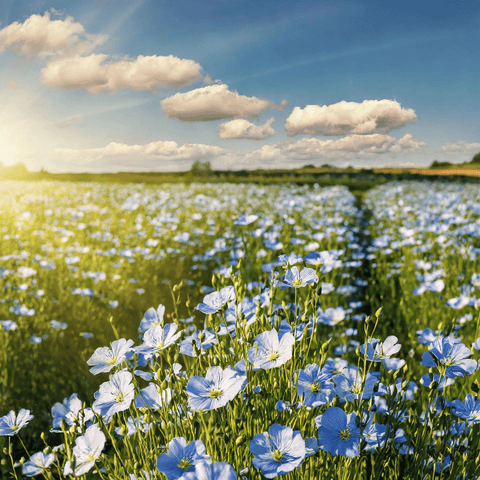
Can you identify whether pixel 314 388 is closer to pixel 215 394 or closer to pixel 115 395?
pixel 215 394

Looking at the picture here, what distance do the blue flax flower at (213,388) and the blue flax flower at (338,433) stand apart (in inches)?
9.2

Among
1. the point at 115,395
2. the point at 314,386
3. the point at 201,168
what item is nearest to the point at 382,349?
the point at 314,386

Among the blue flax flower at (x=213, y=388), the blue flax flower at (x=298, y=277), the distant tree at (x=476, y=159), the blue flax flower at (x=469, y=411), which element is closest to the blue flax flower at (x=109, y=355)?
the blue flax flower at (x=213, y=388)

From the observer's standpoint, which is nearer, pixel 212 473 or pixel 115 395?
pixel 212 473

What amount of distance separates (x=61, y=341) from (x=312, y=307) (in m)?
2.83

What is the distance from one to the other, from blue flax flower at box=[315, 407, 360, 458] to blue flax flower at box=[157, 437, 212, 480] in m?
0.30

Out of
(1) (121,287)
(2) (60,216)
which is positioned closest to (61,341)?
(1) (121,287)

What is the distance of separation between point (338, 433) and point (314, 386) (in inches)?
5.4

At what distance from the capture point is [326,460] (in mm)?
1142

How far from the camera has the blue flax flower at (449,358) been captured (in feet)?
3.62

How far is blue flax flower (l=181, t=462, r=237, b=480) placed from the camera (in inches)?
30.7

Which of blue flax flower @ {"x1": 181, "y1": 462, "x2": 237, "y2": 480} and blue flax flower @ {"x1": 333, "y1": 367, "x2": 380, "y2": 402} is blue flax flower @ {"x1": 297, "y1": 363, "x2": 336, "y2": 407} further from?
blue flax flower @ {"x1": 181, "y1": 462, "x2": 237, "y2": 480}

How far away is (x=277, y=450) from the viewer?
912mm

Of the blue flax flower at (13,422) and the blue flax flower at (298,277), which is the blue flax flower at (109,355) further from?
the blue flax flower at (298,277)
